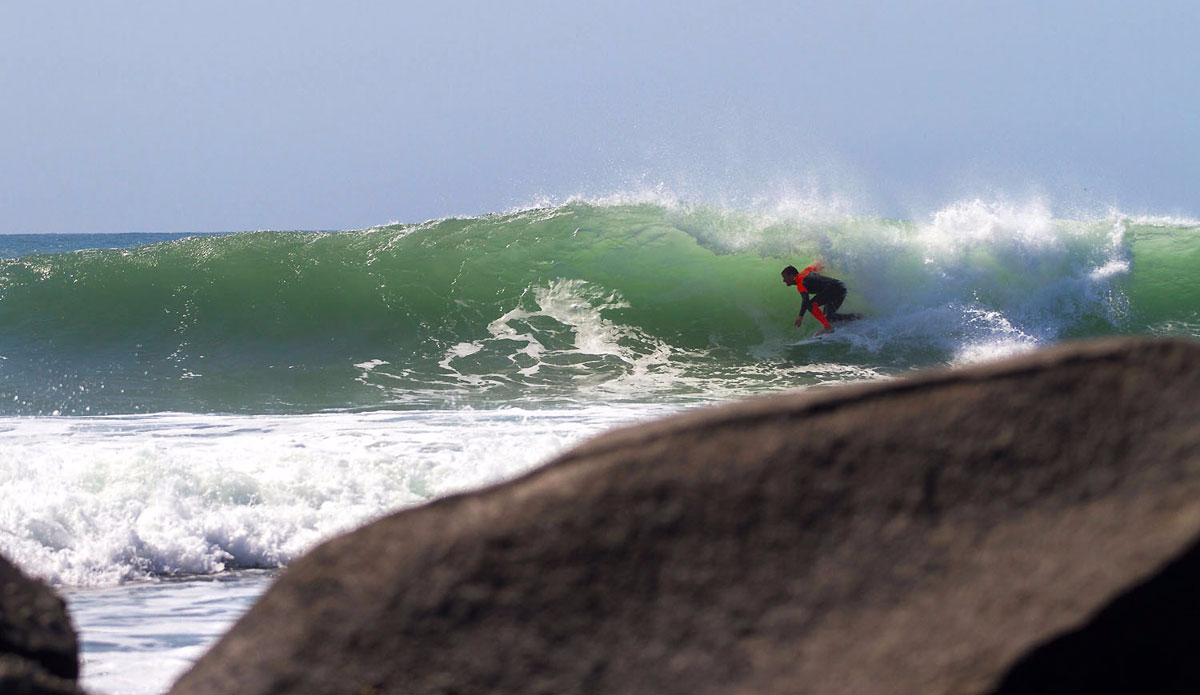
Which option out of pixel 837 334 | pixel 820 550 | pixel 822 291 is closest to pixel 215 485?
pixel 820 550

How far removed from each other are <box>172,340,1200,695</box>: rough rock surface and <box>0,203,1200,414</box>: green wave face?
10.3 metres

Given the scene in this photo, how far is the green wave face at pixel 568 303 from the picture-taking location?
13.2 meters

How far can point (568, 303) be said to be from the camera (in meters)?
15.5

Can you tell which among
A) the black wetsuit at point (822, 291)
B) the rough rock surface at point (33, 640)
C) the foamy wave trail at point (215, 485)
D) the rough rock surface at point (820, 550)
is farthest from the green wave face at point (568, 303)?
the rough rock surface at point (820, 550)

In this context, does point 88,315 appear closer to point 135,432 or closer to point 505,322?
point 505,322

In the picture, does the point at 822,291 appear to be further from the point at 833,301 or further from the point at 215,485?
the point at 215,485

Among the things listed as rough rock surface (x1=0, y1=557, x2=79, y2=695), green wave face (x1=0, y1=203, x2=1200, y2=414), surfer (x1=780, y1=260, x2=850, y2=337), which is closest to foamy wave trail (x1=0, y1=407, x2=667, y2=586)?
rough rock surface (x1=0, y1=557, x2=79, y2=695)

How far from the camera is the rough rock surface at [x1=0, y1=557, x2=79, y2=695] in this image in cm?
185

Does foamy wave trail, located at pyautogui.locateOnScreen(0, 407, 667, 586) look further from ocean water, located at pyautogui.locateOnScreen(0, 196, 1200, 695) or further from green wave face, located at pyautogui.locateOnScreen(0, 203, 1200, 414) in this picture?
green wave face, located at pyautogui.locateOnScreen(0, 203, 1200, 414)

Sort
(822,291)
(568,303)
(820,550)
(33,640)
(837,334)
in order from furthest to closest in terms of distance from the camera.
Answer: (568,303)
(837,334)
(822,291)
(33,640)
(820,550)

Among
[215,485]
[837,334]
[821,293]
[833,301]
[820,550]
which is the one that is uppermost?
[821,293]

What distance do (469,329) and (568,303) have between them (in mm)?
1522

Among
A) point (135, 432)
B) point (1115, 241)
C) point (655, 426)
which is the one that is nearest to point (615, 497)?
point (655, 426)

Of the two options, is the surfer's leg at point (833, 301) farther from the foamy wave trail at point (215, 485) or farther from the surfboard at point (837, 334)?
the foamy wave trail at point (215, 485)
